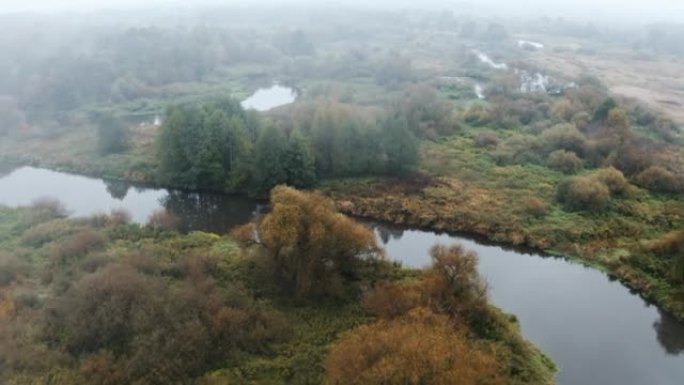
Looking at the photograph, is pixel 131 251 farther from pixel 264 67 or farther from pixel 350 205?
pixel 264 67

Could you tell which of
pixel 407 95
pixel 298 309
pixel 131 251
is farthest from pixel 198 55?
pixel 298 309

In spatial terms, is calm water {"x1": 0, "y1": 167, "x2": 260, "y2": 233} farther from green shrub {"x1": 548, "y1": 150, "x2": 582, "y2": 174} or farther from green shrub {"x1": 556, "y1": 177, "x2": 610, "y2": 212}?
green shrub {"x1": 548, "y1": 150, "x2": 582, "y2": 174}

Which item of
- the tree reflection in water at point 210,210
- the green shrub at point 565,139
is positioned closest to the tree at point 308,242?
the tree reflection in water at point 210,210

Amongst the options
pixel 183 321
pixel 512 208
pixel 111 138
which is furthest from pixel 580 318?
pixel 111 138

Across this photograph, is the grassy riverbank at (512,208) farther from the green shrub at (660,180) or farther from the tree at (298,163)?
the tree at (298,163)

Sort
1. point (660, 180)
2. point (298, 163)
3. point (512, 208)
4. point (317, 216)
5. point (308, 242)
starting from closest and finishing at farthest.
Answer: point (308, 242), point (317, 216), point (512, 208), point (660, 180), point (298, 163)

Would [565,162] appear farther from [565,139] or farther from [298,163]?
[298,163]
